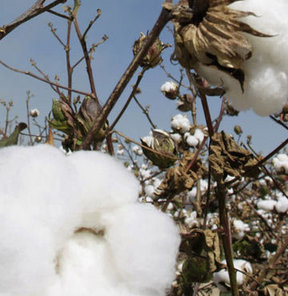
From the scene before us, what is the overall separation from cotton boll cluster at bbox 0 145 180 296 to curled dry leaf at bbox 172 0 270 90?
7.4 inches

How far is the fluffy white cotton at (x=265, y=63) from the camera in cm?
58

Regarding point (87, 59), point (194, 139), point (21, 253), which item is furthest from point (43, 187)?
point (194, 139)

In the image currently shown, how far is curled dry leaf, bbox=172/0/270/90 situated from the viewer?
1.84 ft

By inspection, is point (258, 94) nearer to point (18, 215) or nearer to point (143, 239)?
point (143, 239)

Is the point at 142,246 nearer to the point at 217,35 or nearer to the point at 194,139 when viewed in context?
the point at 217,35

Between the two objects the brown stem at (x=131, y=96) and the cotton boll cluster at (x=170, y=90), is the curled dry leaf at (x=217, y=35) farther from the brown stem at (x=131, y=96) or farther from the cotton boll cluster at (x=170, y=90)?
the cotton boll cluster at (x=170, y=90)

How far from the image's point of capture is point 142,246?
0.53 m

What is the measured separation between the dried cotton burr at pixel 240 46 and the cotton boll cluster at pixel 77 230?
0.60ft

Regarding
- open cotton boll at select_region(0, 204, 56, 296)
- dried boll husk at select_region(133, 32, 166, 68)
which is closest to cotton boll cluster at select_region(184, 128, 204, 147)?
dried boll husk at select_region(133, 32, 166, 68)

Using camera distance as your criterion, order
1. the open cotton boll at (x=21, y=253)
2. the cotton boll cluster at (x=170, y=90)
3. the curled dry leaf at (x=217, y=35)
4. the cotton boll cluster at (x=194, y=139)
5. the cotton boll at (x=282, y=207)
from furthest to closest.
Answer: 1. the cotton boll at (x=282, y=207)
2. the cotton boll cluster at (x=170, y=90)
3. the cotton boll cluster at (x=194, y=139)
4. the curled dry leaf at (x=217, y=35)
5. the open cotton boll at (x=21, y=253)

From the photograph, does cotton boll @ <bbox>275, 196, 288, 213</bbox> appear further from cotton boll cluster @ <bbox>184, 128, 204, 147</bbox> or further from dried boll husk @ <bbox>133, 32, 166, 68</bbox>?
dried boll husk @ <bbox>133, 32, 166, 68</bbox>

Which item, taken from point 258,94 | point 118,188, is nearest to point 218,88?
point 258,94

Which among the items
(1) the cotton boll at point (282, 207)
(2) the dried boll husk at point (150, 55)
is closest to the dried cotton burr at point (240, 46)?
(2) the dried boll husk at point (150, 55)

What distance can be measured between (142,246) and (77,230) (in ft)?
0.29
